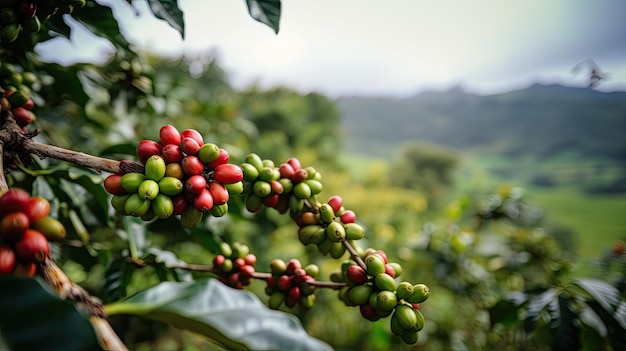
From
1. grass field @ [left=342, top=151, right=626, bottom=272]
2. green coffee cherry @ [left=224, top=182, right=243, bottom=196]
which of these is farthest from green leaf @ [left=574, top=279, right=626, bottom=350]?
green coffee cherry @ [left=224, top=182, right=243, bottom=196]

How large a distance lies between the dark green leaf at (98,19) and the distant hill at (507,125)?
3760mm

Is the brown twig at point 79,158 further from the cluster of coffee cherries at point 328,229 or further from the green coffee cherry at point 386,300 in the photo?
the green coffee cherry at point 386,300

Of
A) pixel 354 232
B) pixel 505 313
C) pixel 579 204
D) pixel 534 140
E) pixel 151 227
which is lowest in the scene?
pixel 579 204

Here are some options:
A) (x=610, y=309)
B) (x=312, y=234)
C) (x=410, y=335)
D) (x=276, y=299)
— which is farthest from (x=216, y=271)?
(x=610, y=309)

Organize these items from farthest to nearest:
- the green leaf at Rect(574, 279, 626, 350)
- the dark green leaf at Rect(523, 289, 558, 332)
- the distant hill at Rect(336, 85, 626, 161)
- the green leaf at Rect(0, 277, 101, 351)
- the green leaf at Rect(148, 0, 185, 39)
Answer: the distant hill at Rect(336, 85, 626, 161)
the dark green leaf at Rect(523, 289, 558, 332)
the green leaf at Rect(574, 279, 626, 350)
the green leaf at Rect(148, 0, 185, 39)
the green leaf at Rect(0, 277, 101, 351)

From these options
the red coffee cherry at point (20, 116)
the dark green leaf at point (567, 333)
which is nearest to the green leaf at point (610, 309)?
the dark green leaf at point (567, 333)

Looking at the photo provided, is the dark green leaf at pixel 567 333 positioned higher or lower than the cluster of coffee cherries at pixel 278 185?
lower

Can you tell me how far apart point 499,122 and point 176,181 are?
13.5 m

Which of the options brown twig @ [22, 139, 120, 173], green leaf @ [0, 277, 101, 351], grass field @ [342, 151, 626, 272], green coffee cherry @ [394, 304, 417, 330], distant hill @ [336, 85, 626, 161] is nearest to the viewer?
green leaf @ [0, 277, 101, 351]

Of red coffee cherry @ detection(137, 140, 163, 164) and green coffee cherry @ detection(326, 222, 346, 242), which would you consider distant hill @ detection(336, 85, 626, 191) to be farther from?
red coffee cherry @ detection(137, 140, 163, 164)

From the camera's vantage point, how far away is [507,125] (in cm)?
1184

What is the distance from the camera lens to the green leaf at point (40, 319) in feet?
1.21

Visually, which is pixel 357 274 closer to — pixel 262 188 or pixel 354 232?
pixel 354 232

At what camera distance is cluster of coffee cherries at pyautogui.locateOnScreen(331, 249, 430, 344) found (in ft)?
2.27
